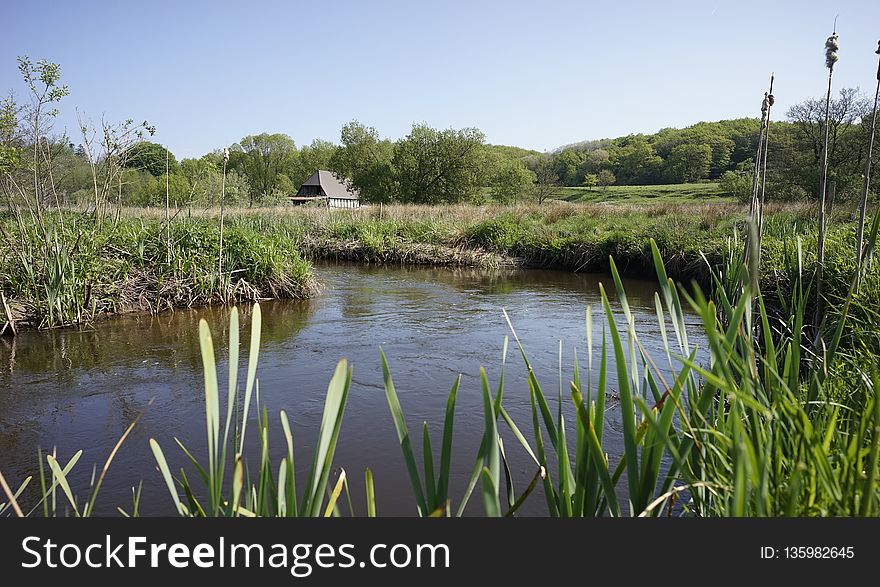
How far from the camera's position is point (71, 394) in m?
5.28

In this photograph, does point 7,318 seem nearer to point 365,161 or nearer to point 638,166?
point 365,161

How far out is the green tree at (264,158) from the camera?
272 feet

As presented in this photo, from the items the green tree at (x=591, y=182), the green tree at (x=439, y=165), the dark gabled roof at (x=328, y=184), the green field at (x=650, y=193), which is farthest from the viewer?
the dark gabled roof at (x=328, y=184)

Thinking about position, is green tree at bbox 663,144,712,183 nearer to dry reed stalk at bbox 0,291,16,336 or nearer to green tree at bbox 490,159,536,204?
green tree at bbox 490,159,536,204

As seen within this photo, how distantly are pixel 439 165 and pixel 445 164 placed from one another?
1.52ft

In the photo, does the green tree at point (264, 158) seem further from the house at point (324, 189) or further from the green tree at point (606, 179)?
the green tree at point (606, 179)

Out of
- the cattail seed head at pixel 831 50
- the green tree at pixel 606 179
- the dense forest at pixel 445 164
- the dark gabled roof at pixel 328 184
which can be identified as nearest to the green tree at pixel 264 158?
the dense forest at pixel 445 164

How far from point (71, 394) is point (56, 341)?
1986mm

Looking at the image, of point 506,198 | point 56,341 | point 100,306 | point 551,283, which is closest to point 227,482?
point 56,341

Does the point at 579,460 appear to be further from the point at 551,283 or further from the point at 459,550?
the point at 551,283

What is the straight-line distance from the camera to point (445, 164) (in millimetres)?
44844

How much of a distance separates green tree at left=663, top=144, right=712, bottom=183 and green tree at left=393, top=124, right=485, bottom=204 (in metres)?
32.3

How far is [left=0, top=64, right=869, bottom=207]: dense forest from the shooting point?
9500mm

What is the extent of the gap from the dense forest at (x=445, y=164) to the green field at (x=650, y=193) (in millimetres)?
2099
